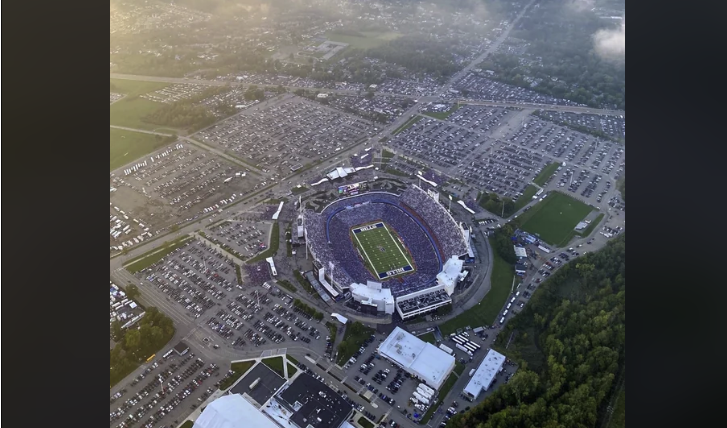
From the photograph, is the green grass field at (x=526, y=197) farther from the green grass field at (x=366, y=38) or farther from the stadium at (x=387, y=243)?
the green grass field at (x=366, y=38)

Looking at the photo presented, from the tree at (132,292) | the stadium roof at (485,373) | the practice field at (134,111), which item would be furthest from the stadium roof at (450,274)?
the practice field at (134,111)

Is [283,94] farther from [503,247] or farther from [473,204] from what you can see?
[503,247]

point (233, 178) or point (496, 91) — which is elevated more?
point (496, 91)

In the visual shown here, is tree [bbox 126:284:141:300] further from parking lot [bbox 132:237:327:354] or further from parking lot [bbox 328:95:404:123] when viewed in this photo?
parking lot [bbox 328:95:404:123]

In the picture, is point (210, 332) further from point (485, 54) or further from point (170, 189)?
point (485, 54)

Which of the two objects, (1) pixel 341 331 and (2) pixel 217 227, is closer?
(1) pixel 341 331
